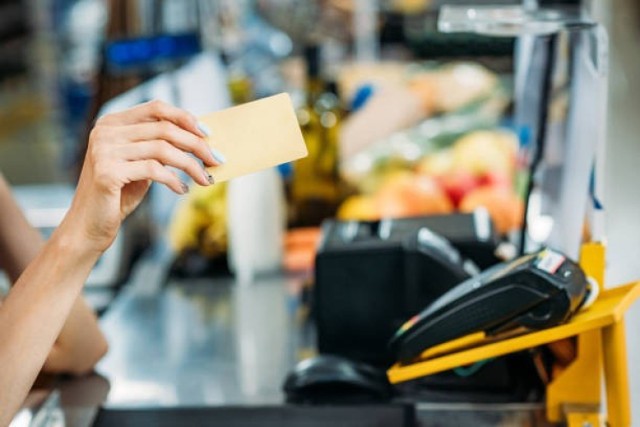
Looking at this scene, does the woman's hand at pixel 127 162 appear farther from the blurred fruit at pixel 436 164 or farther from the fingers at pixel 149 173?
the blurred fruit at pixel 436 164

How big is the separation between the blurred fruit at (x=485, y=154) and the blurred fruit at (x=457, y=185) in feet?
0.33

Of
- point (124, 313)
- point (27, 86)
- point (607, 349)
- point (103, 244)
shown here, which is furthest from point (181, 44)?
point (27, 86)

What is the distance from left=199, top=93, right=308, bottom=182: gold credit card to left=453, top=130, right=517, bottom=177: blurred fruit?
4.63ft

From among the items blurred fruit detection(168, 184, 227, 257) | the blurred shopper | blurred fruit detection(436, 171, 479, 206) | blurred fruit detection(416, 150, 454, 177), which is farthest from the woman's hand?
blurred fruit detection(416, 150, 454, 177)

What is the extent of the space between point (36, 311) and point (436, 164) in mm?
1599

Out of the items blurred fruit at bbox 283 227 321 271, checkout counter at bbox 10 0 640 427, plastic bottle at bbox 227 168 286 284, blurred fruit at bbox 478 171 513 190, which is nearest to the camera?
checkout counter at bbox 10 0 640 427

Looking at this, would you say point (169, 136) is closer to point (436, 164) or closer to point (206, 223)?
point (206, 223)

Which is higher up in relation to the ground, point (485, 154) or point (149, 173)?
point (149, 173)

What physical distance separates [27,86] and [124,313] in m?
7.72

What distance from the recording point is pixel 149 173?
1134 millimetres

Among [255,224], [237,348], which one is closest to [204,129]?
[237,348]

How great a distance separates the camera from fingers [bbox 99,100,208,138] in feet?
3.85

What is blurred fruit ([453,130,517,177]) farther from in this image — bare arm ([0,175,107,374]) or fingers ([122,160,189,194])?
fingers ([122,160,189,194])

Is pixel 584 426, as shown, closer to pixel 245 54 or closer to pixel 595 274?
pixel 595 274
